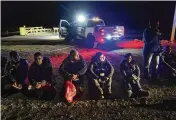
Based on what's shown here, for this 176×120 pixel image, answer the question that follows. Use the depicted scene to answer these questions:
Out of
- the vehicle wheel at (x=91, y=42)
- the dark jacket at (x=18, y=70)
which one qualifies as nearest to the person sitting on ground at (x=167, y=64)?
the dark jacket at (x=18, y=70)

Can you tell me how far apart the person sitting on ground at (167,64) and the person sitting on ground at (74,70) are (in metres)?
3.11

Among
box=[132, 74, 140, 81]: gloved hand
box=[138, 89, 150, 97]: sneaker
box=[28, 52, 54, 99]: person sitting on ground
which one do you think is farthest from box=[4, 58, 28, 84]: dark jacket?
box=[138, 89, 150, 97]: sneaker

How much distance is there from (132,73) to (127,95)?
2.19ft

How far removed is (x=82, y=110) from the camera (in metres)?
6.37

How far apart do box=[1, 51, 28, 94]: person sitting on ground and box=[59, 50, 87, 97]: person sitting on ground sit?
108cm

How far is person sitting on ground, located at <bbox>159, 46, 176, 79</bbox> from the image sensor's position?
8.91 m

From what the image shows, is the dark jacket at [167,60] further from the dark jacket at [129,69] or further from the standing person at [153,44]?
the dark jacket at [129,69]

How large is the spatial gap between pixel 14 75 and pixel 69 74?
1.62 meters

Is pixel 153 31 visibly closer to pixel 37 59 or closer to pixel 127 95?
pixel 127 95

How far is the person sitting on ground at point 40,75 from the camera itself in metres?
7.12

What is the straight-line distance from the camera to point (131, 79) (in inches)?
290

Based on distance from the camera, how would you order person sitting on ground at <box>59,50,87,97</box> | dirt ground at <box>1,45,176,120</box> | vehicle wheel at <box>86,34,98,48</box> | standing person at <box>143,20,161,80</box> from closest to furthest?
dirt ground at <box>1,45,176,120</box>, person sitting on ground at <box>59,50,87,97</box>, standing person at <box>143,20,161,80</box>, vehicle wheel at <box>86,34,98,48</box>

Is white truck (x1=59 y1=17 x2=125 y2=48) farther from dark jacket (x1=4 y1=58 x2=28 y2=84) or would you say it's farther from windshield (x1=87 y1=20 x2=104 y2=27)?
dark jacket (x1=4 y1=58 x2=28 y2=84)

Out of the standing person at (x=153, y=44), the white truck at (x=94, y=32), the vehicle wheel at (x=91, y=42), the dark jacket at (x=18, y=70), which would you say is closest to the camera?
the dark jacket at (x=18, y=70)
